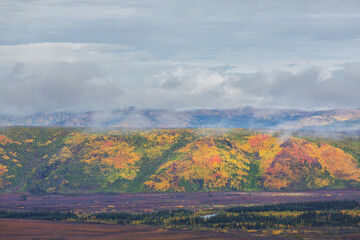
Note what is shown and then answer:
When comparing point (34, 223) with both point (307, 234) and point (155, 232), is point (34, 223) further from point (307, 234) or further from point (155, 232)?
point (307, 234)

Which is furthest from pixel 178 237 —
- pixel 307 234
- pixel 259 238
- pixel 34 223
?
pixel 34 223

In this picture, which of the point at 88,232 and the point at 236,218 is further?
the point at 236,218

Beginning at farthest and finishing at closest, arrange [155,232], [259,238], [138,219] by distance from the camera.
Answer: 1. [138,219]
2. [155,232]
3. [259,238]

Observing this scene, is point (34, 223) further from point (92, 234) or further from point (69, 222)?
point (92, 234)

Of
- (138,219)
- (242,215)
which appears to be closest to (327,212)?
(242,215)

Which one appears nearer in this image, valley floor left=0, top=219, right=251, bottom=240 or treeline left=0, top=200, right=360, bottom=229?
valley floor left=0, top=219, right=251, bottom=240

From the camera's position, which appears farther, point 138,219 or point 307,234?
point 138,219

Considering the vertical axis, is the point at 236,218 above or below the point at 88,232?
below

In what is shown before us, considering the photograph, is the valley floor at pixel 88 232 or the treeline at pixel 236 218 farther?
the treeline at pixel 236 218

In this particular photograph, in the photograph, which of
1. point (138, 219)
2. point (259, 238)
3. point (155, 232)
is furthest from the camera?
point (138, 219)
